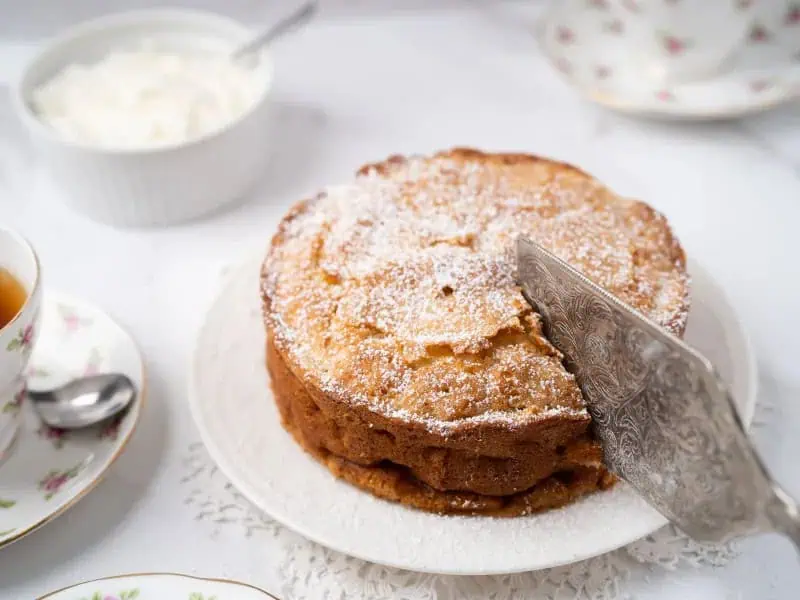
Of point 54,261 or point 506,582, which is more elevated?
point 506,582

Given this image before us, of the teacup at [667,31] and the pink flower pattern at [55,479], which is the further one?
the teacup at [667,31]

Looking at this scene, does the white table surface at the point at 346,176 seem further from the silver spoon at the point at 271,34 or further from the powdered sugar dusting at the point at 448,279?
the powdered sugar dusting at the point at 448,279

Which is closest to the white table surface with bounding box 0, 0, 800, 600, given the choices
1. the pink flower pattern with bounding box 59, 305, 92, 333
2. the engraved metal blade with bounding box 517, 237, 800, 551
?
the pink flower pattern with bounding box 59, 305, 92, 333

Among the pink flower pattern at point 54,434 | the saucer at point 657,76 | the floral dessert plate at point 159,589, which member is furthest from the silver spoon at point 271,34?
the floral dessert plate at point 159,589

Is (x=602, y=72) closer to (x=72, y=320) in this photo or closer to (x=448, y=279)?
(x=448, y=279)

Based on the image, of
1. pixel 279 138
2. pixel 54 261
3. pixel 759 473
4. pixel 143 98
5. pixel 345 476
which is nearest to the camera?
pixel 759 473

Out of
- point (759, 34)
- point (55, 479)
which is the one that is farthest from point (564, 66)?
point (55, 479)

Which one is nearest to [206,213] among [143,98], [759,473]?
[143,98]

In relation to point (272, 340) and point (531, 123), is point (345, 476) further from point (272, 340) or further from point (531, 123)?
point (531, 123)
